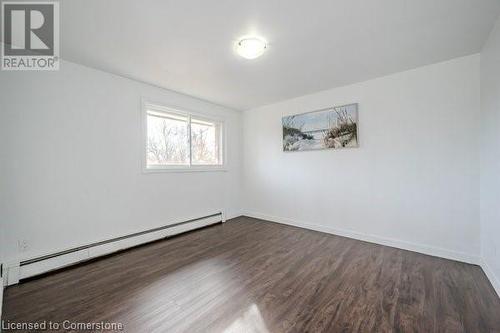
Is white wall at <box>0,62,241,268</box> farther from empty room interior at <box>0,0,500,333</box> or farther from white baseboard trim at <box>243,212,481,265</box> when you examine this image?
white baseboard trim at <box>243,212,481,265</box>

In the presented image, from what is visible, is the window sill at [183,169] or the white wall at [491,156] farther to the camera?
the window sill at [183,169]

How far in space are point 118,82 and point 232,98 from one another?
1.90m

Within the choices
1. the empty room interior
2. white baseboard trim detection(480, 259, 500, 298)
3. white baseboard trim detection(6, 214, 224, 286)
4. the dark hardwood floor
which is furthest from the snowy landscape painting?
white baseboard trim detection(6, 214, 224, 286)

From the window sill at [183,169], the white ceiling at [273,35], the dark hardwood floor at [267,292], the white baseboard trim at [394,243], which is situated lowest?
the dark hardwood floor at [267,292]

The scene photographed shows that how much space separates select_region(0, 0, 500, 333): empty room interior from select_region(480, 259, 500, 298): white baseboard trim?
21mm

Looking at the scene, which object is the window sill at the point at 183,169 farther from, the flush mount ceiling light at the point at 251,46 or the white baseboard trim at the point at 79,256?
the flush mount ceiling light at the point at 251,46

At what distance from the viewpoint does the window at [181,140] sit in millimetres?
3471

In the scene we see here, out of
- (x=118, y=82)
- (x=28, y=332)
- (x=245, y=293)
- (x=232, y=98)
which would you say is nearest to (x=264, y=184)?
(x=232, y=98)

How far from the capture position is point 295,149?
406 centimetres

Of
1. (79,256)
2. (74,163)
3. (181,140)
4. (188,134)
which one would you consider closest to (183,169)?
(181,140)

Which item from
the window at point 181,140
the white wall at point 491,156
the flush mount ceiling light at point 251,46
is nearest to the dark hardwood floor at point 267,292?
the white wall at point 491,156

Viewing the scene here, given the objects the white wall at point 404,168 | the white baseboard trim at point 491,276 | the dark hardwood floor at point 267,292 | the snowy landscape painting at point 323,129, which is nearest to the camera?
the dark hardwood floor at point 267,292

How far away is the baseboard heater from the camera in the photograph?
7.39 feet

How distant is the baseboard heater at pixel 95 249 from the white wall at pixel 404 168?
222 centimetres
